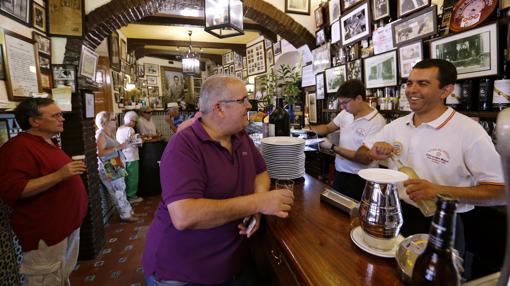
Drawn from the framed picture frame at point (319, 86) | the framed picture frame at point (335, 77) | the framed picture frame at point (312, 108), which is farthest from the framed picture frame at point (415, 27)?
the framed picture frame at point (312, 108)

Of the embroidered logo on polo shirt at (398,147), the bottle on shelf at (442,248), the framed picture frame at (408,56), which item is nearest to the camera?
the bottle on shelf at (442,248)

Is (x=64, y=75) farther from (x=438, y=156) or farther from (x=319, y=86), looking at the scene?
(x=319, y=86)

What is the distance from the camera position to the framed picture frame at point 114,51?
5.50 meters

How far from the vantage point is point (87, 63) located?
3002 mm

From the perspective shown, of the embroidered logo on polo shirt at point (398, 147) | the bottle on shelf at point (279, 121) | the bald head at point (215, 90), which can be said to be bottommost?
the embroidered logo on polo shirt at point (398, 147)

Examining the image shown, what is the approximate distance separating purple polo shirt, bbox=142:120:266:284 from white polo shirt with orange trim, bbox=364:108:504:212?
83cm

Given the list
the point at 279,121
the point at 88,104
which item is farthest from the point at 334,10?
the point at 88,104

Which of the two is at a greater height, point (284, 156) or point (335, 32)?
point (335, 32)

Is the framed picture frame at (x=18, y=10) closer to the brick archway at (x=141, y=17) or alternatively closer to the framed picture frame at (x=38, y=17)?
the framed picture frame at (x=38, y=17)

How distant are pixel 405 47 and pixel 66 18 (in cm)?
350

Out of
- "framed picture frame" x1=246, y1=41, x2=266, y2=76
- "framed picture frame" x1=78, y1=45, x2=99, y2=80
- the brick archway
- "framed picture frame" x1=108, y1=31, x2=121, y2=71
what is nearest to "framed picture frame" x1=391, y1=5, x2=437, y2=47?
A: the brick archway

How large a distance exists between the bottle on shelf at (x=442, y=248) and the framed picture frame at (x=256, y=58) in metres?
6.83

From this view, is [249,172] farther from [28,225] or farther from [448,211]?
[28,225]

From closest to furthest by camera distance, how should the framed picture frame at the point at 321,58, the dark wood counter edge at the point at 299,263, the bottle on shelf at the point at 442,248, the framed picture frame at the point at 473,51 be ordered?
1. the bottle on shelf at the point at 442,248
2. the dark wood counter edge at the point at 299,263
3. the framed picture frame at the point at 473,51
4. the framed picture frame at the point at 321,58
